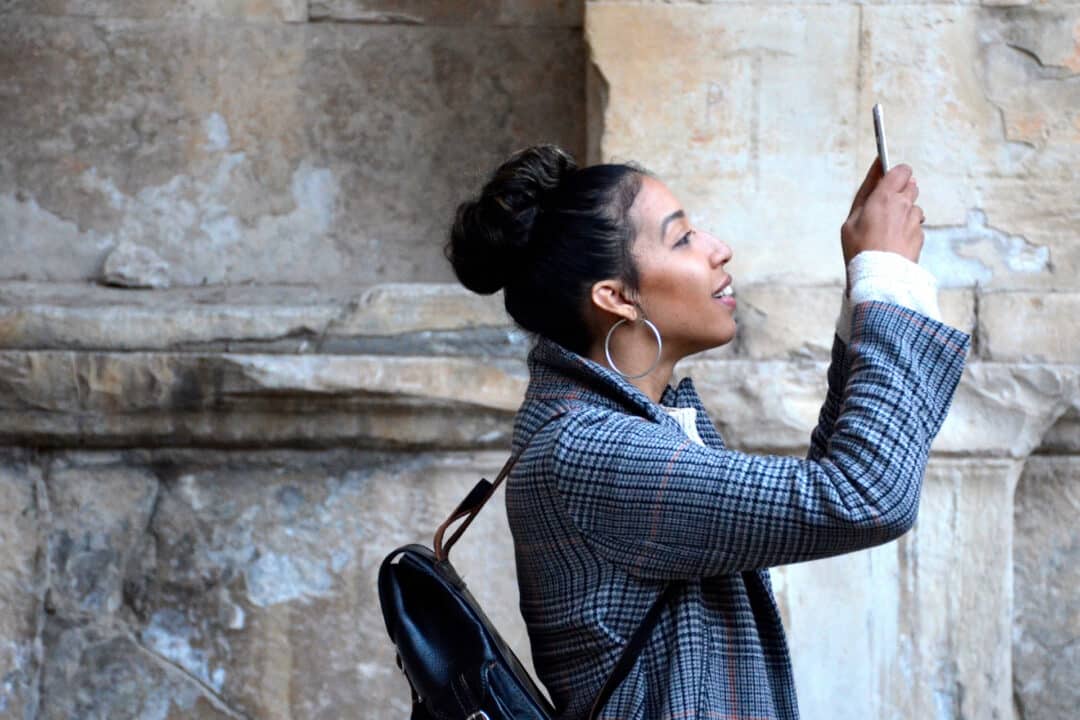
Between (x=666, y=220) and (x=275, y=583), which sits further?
(x=275, y=583)

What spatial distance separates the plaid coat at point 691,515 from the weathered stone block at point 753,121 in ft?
3.67

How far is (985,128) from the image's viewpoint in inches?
101

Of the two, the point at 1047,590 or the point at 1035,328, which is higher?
the point at 1035,328

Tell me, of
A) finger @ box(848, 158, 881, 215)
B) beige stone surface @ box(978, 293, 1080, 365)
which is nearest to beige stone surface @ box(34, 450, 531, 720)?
beige stone surface @ box(978, 293, 1080, 365)

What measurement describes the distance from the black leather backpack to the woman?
0.03m

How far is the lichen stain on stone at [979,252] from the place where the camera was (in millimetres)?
2582

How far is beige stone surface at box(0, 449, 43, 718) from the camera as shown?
2619 mm

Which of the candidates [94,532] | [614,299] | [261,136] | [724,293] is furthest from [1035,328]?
[94,532]

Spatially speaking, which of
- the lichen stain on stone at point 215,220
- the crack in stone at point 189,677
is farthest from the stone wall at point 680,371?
the lichen stain on stone at point 215,220

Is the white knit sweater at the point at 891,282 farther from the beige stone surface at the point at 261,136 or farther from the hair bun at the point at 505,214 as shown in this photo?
the beige stone surface at the point at 261,136

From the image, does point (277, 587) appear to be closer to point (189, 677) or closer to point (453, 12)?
point (189, 677)

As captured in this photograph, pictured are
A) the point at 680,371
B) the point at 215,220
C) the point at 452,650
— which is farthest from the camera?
the point at 215,220

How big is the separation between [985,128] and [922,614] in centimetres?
93

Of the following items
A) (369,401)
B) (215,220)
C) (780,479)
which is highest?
(780,479)
